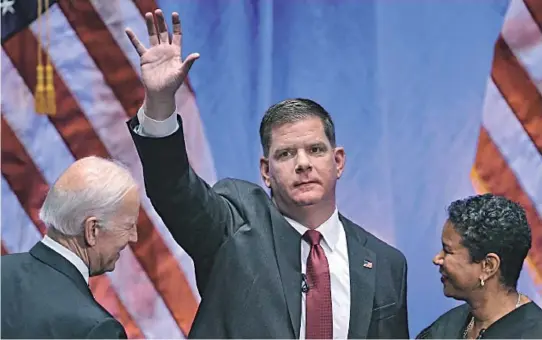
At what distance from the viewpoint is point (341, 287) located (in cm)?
220

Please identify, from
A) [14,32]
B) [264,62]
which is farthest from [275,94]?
[14,32]

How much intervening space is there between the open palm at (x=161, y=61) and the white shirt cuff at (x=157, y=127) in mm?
55

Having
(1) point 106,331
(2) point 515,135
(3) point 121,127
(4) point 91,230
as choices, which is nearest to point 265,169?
(4) point 91,230

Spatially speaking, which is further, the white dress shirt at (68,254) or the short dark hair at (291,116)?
the short dark hair at (291,116)

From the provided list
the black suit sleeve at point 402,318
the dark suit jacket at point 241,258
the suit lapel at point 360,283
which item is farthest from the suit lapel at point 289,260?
the black suit sleeve at point 402,318

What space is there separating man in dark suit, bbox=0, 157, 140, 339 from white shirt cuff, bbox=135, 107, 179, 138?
0.32 feet

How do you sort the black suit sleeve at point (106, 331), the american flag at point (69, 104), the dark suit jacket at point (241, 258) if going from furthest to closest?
the american flag at point (69, 104), the dark suit jacket at point (241, 258), the black suit sleeve at point (106, 331)

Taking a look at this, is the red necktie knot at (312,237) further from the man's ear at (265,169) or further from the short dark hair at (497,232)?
the short dark hair at (497,232)

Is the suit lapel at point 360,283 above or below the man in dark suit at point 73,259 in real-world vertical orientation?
below

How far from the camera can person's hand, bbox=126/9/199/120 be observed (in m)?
1.98

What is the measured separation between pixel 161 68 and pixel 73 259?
0.42m

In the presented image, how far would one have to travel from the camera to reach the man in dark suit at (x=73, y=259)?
1.81 m

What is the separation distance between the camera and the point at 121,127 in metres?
2.87

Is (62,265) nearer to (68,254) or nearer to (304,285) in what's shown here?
(68,254)
